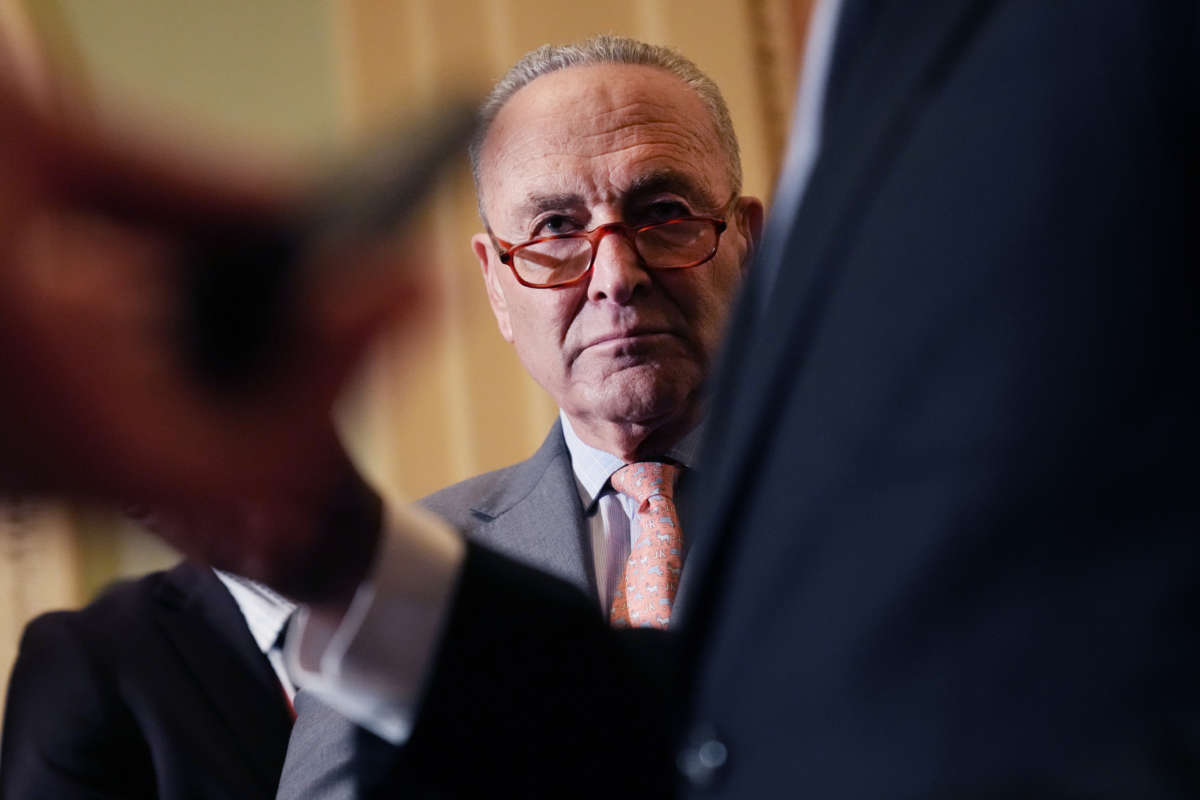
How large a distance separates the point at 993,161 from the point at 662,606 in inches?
33.5

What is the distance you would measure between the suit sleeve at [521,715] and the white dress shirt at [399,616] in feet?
0.04

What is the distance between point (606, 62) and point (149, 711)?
114cm

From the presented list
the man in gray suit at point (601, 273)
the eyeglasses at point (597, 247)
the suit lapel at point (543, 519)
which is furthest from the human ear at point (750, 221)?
the suit lapel at point (543, 519)

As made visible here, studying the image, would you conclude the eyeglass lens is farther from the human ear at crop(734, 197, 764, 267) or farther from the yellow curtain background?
the yellow curtain background

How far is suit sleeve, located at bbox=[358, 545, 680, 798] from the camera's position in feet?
2.11

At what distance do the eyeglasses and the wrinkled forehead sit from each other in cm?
6

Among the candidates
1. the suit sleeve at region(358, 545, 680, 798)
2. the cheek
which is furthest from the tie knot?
the suit sleeve at region(358, 545, 680, 798)

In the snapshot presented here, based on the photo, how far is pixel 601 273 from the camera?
1585 millimetres

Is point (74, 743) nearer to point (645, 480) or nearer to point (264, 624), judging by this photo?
point (264, 624)

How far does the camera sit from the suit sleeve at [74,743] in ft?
4.53

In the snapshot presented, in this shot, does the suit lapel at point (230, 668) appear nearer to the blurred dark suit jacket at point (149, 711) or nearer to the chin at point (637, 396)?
the blurred dark suit jacket at point (149, 711)

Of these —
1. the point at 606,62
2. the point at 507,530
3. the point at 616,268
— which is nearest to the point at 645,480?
the point at 507,530

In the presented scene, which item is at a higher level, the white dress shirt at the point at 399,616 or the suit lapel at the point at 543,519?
the white dress shirt at the point at 399,616

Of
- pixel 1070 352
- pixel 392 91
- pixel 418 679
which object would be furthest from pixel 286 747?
pixel 392 91
